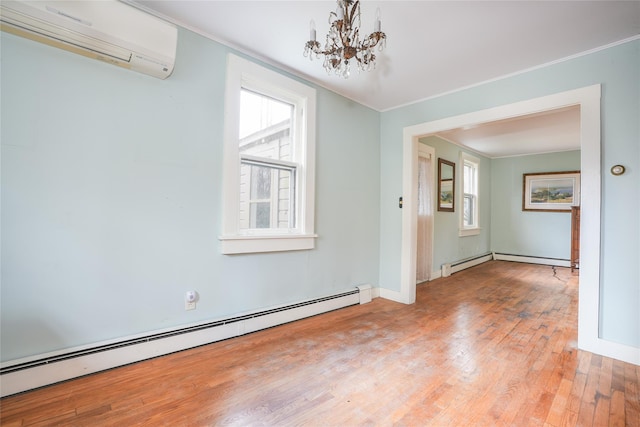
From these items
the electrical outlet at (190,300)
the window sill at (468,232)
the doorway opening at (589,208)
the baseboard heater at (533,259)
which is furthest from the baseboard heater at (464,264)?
the electrical outlet at (190,300)

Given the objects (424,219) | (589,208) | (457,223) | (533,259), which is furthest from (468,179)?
(589,208)

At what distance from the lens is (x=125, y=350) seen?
6.61ft

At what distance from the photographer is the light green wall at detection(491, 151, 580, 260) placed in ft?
20.4

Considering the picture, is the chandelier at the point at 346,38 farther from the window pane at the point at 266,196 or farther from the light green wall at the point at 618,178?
the light green wall at the point at 618,178

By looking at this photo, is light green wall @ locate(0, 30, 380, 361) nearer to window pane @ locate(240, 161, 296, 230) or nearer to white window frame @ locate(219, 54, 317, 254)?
white window frame @ locate(219, 54, 317, 254)

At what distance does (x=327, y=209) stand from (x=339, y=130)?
0.97 metres

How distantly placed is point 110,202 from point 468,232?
6.11 m

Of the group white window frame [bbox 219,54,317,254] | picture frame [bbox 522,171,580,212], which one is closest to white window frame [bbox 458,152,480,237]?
picture frame [bbox 522,171,580,212]

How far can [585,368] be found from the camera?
2117 mm

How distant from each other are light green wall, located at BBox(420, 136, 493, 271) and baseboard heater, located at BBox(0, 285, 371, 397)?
10.6ft

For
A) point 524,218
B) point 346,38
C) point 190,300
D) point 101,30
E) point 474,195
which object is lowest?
point 190,300

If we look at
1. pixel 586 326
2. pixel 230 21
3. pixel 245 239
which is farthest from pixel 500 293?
pixel 230 21

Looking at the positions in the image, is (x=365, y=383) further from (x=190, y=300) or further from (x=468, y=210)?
(x=468, y=210)

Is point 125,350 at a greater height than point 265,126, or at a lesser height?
lesser
